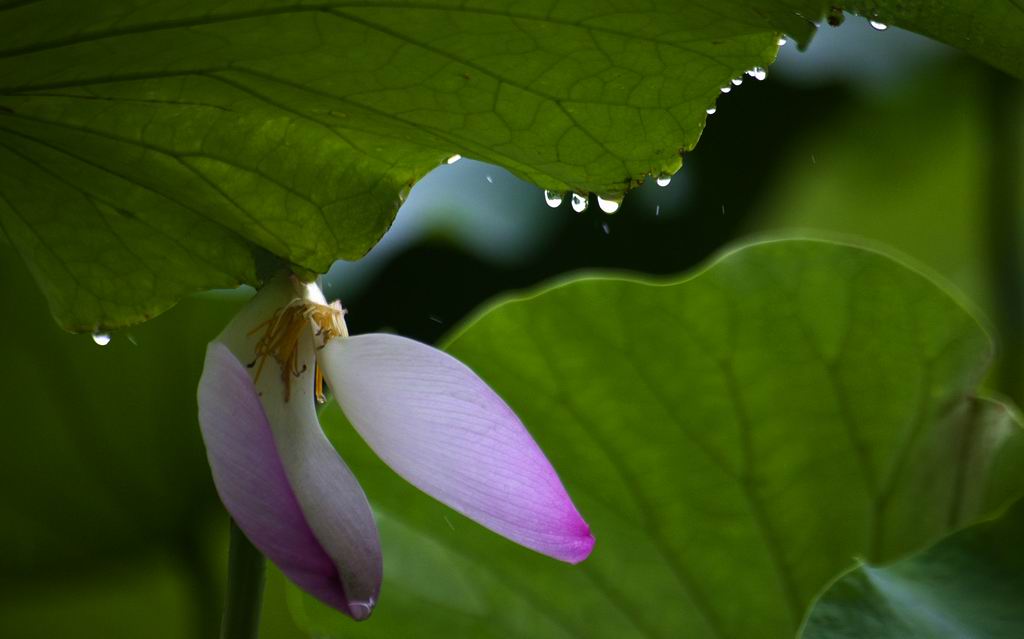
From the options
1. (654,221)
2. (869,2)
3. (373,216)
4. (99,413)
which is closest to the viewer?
(869,2)

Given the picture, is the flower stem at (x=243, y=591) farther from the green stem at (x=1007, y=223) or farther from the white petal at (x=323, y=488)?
the green stem at (x=1007, y=223)

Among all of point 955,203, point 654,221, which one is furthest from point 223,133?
point 955,203

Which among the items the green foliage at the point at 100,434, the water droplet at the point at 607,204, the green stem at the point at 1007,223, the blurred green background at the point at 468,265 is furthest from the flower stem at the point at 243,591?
the green stem at the point at 1007,223

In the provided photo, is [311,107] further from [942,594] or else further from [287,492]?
[942,594]

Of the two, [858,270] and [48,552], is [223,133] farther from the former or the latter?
[48,552]

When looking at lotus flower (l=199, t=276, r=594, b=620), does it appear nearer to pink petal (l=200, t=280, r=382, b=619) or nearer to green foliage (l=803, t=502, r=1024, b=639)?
pink petal (l=200, t=280, r=382, b=619)

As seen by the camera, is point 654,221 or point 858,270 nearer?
point 858,270
